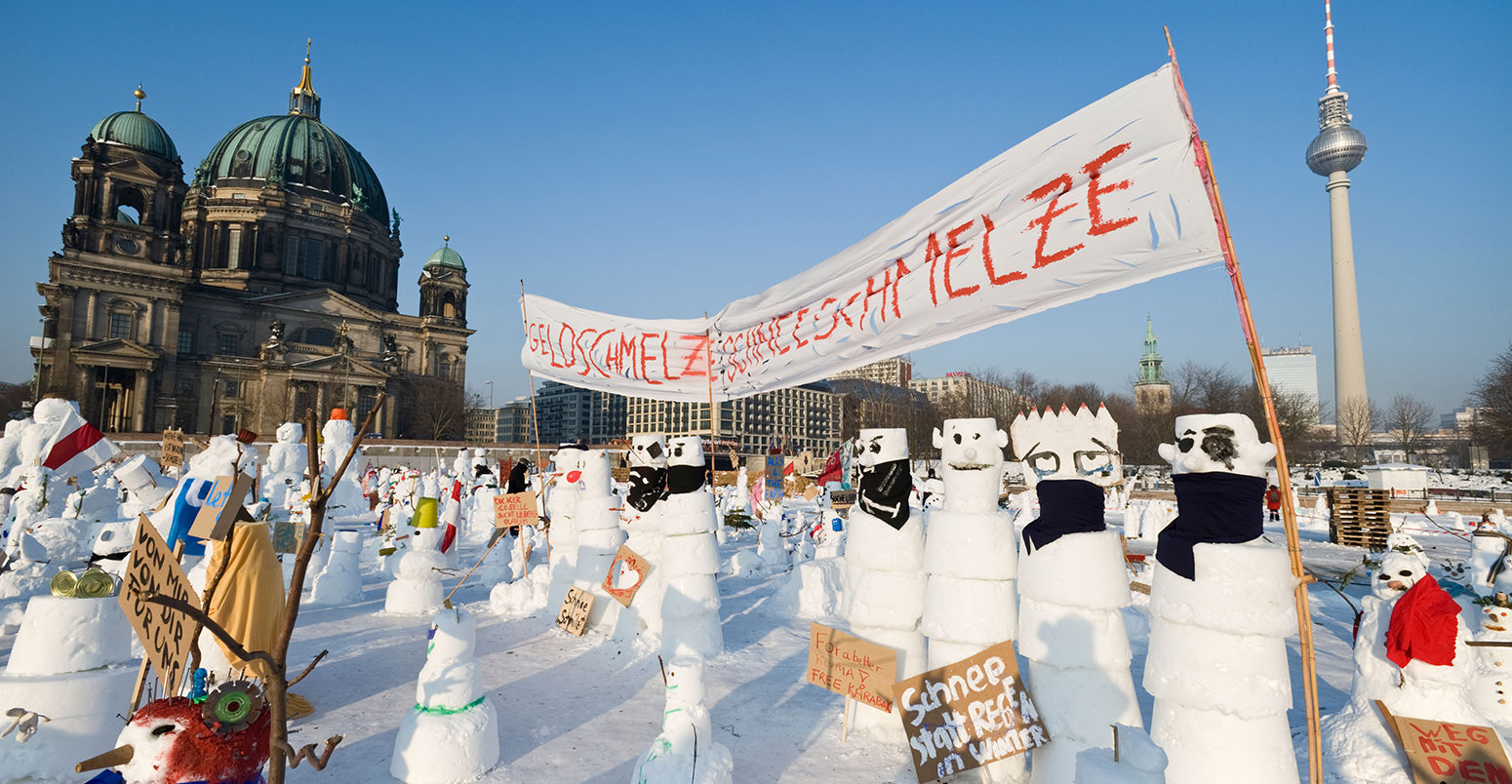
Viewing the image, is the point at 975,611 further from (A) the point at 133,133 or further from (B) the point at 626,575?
(A) the point at 133,133

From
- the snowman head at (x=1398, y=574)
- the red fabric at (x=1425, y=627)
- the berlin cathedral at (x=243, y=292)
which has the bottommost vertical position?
the red fabric at (x=1425, y=627)

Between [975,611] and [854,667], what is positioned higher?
[975,611]

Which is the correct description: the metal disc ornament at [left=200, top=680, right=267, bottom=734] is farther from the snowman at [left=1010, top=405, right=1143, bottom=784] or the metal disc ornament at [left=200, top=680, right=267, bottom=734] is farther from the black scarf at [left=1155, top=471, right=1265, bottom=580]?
the black scarf at [left=1155, top=471, right=1265, bottom=580]

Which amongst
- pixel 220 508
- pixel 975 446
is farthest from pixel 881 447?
pixel 220 508

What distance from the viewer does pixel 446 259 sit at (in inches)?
2511

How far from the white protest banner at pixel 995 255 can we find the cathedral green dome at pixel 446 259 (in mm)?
64518

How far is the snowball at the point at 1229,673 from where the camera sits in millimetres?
3084

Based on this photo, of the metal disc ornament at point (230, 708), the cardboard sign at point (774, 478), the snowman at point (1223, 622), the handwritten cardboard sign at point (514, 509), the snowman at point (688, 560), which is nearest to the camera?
the metal disc ornament at point (230, 708)

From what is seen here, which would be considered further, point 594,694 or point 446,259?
point 446,259

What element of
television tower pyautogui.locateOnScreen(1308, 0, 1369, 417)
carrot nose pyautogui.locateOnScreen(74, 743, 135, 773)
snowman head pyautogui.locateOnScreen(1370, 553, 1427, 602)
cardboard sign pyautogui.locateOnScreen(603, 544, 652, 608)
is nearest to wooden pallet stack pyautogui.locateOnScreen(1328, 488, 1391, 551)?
snowman head pyautogui.locateOnScreen(1370, 553, 1427, 602)

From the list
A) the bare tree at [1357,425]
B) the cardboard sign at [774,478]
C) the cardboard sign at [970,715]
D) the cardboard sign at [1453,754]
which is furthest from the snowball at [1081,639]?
the bare tree at [1357,425]

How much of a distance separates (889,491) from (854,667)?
3.94ft

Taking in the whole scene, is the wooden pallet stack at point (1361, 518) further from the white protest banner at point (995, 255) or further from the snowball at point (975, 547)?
the white protest banner at point (995, 255)

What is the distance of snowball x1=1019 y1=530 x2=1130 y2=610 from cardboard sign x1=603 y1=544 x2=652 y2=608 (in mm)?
4363
